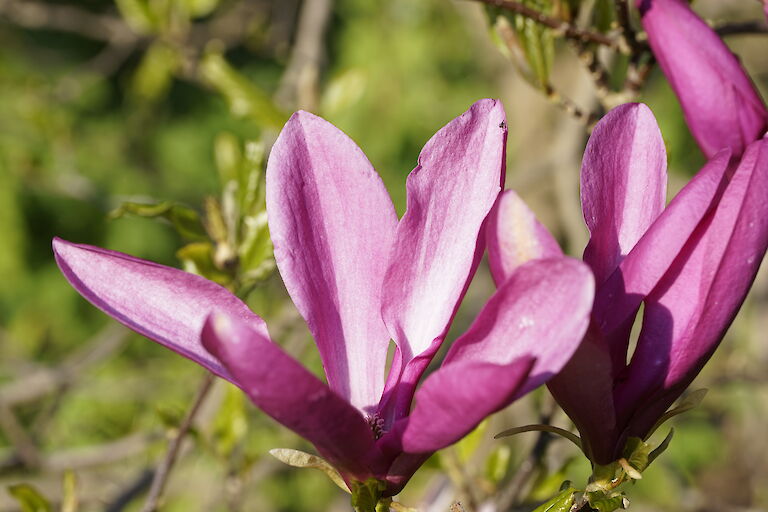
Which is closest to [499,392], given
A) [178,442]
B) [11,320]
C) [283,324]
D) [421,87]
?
[178,442]

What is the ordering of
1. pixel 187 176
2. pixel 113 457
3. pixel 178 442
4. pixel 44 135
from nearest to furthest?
pixel 178 442 → pixel 113 457 → pixel 44 135 → pixel 187 176

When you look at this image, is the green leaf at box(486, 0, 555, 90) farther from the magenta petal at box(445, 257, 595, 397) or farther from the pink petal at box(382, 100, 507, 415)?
the magenta petal at box(445, 257, 595, 397)

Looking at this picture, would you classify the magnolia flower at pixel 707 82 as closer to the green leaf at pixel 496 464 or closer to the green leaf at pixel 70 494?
the green leaf at pixel 496 464

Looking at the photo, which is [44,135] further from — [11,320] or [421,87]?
[421,87]

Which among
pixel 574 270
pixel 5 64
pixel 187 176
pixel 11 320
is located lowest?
pixel 11 320

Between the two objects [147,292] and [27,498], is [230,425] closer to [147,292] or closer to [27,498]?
[27,498]

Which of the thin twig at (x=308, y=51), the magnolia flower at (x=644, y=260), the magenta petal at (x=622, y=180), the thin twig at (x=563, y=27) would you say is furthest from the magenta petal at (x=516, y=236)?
the thin twig at (x=308, y=51)

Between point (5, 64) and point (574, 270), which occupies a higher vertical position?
point (574, 270)

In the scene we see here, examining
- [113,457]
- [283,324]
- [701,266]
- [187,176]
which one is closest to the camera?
[701,266]

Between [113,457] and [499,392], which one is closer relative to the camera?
[499,392]
